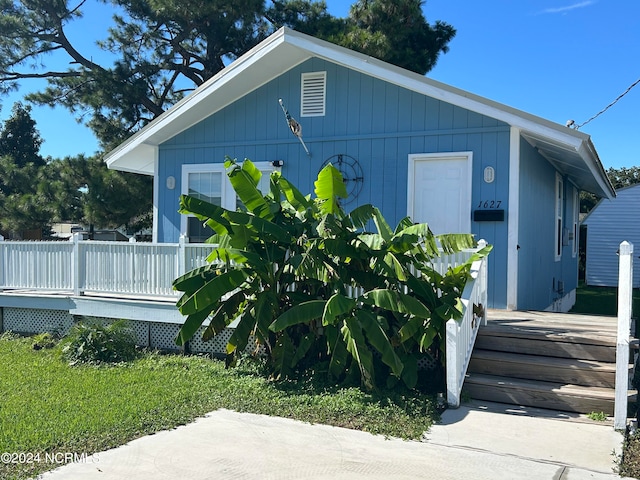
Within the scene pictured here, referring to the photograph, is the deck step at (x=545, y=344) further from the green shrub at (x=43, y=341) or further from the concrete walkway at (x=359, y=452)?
the green shrub at (x=43, y=341)

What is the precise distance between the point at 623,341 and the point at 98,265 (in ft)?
25.0

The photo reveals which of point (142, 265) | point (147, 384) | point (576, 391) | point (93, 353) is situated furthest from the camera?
point (142, 265)

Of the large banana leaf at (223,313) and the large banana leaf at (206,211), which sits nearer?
the large banana leaf at (206,211)

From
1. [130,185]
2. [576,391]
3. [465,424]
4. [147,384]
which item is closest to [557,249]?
[576,391]

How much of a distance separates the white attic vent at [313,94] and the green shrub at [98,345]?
4.83 metres

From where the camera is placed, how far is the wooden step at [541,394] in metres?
6.01

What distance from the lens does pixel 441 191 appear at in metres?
9.45

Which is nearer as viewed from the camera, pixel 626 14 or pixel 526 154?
pixel 526 154

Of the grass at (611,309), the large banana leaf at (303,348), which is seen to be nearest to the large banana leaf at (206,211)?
the large banana leaf at (303,348)

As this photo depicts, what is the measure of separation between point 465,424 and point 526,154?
5387 millimetres

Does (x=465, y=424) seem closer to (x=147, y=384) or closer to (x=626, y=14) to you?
(x=147, y=384)

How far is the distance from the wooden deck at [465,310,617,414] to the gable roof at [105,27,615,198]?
293cm

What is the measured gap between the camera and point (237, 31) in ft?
61.0

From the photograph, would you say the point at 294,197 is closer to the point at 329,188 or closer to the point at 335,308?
the point at 329,188
